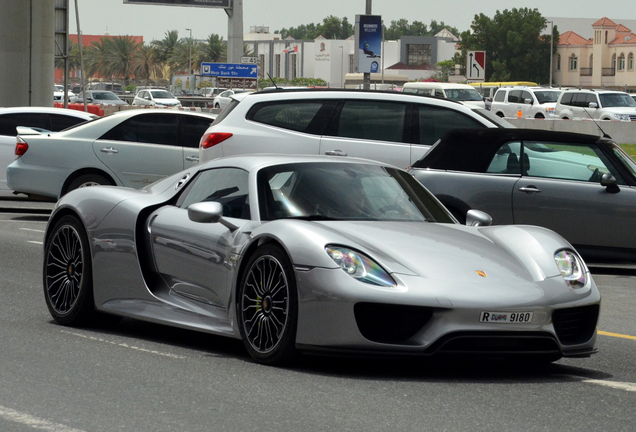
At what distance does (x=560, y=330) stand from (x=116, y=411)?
7.96ft

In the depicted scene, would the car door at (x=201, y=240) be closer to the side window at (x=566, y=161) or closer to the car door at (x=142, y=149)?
the side window at (x=566, y=161)

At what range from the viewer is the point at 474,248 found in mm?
6238

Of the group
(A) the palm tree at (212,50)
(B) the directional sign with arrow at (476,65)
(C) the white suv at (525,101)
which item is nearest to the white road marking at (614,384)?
(B) the directional sign with arrow at (476,65)

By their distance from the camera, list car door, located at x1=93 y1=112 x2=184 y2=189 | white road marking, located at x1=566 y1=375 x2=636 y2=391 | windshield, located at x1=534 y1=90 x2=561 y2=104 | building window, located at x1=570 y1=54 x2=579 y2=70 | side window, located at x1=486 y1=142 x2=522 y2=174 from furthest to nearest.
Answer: building window, located at x1=570 y1=54 x2=579 y2=70, windshield, located at x1=534 y1=90 x2=561 y2=104, car door, located at x1=93 y1=112 x2=184 y2=189, side window, located at x1=486 y1=142 x2=522 y2=174, white road marking, located at x1=566 y1=375 x2=636 y2=391

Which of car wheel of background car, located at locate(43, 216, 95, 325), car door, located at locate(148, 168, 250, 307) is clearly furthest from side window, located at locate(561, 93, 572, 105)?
car door, located at locate(148, 168, 250, 307)

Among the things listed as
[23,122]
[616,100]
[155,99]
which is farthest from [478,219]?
[155,99]

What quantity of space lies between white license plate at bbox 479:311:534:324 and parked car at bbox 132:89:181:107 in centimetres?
5474

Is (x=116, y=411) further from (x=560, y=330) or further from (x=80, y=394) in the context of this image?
(x=560, y=330)

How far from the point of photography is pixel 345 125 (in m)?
12.9

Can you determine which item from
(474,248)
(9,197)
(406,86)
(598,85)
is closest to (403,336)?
(474,248)

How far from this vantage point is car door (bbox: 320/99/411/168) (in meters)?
12.7

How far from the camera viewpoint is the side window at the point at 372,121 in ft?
42.1

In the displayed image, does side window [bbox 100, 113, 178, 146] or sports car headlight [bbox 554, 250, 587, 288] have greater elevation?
side window [bbox 100, 113, 178, 146]

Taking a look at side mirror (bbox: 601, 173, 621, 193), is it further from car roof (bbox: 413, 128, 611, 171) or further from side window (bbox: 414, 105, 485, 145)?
side window (bbox: 414, 105, 485, 145)
